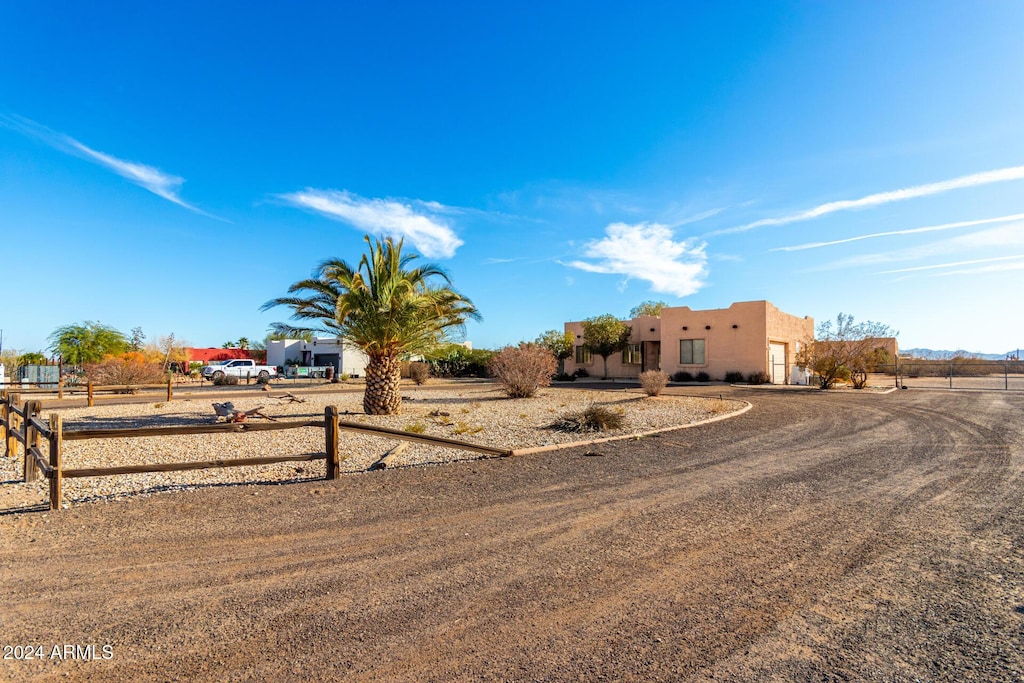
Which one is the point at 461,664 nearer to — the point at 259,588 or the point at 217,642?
the point at 217,642

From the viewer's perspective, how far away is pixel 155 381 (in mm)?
29328

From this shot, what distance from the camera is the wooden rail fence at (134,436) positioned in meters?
6.28

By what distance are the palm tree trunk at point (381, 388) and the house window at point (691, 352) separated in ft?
76.0

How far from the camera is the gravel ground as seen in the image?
777 cm

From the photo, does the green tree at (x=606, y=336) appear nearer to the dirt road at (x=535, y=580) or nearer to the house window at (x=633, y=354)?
the house window at (x=633, y=354)

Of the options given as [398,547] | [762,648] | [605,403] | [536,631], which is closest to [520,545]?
[398,547]

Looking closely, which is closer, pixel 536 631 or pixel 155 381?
pixel 536 631

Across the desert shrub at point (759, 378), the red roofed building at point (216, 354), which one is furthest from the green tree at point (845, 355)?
the red roofed building at point (216, 354)

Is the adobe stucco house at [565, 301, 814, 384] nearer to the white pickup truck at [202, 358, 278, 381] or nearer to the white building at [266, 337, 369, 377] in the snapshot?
the white building at [266, 337, 369, 377]

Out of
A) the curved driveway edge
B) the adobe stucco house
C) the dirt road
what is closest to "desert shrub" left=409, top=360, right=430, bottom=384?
the adobe stucco house

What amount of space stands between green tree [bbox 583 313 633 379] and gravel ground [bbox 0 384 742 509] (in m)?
15.9

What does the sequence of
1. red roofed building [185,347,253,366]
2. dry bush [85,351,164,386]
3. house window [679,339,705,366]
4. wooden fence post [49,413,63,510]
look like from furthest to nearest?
1. red roofed building [185,347,253,366]
2. house window [679,339,705,366]
3. dry bush [85,351,164,386]
4. wooden fence post [49,413,63,510]

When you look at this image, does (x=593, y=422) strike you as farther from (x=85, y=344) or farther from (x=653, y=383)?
(x=85, y=344)

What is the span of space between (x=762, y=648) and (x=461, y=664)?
1.85 m
